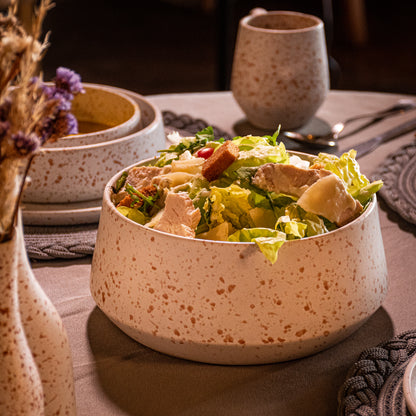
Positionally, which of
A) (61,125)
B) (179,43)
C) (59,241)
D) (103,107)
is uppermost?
(61,125)

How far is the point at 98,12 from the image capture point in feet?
18.2

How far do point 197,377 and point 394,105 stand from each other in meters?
1.06

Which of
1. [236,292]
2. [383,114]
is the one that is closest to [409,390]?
[236,292]

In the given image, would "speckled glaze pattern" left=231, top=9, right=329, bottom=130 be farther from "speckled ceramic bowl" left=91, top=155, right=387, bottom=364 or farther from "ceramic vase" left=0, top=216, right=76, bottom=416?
"ceramic vase" left=0, top=216, right=76, bottom=416

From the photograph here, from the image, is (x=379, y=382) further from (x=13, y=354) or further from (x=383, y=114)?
(x=383, y=114)

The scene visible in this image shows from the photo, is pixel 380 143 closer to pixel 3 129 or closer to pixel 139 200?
pixel 139 200

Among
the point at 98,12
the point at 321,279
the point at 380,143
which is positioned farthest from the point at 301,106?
the point at 98,12

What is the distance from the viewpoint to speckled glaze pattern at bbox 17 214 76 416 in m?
0.55

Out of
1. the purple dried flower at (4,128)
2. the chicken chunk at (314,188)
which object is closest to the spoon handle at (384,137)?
the chicken chunk at (314,188)

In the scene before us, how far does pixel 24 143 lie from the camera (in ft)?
1.42

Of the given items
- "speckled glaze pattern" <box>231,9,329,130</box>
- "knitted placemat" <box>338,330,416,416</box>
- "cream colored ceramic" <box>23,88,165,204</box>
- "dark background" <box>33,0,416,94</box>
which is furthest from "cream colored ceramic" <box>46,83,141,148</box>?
"dark background" <box>33,0,416,94</box>

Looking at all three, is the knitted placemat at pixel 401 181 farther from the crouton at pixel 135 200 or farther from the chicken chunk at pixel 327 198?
the crouton at pixel 135 200

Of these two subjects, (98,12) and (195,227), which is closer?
(195,227)

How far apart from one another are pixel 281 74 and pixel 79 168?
1.79 feet
